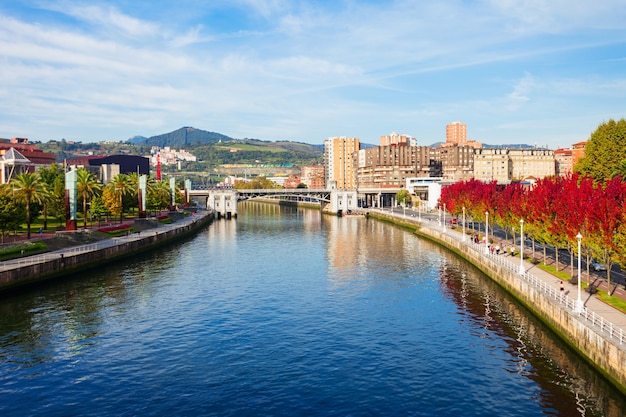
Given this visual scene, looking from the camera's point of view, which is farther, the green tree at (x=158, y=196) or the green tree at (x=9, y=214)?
the green tree at (x=158, y=196)

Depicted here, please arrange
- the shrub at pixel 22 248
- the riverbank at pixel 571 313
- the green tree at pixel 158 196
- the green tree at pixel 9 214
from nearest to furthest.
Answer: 1. the riverbank at pixel 571 313
2. the shrub at pixel 22 248
3. the green tree at pixel 9 214
4. the green tree at pixel 158 196

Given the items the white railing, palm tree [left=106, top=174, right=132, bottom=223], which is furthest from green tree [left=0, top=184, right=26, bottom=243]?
the white railing

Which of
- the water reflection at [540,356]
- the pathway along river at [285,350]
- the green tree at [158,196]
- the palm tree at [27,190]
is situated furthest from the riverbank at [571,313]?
the green tree at [158,196]

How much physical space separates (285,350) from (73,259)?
143 feet

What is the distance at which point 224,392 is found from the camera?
3478 centimetres

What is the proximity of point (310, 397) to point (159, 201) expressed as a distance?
126 metres

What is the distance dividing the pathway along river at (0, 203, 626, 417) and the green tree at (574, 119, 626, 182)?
5699 centimetres

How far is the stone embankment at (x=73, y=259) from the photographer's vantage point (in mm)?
61969

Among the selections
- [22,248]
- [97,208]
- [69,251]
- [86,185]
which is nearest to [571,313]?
[22,248]

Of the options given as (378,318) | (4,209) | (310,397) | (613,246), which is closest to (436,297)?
(378,318)

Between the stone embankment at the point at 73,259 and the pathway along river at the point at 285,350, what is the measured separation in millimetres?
2116

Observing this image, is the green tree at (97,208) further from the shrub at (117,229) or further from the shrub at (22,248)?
the shrub at (22,248)

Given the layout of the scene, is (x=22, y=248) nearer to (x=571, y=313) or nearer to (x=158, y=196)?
(x=571, y=313)

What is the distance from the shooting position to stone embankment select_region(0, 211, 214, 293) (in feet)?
203
